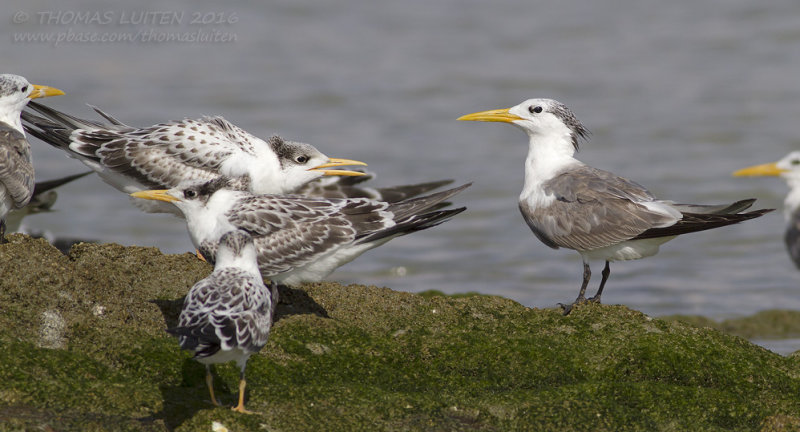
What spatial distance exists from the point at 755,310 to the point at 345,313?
5123mm

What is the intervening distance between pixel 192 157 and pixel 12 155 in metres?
1.38

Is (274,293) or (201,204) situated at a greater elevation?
(201,204)

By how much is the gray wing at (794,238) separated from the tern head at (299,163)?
4.72 meters

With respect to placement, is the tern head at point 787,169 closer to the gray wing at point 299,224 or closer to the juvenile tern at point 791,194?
the juvenile tern at point 791,194

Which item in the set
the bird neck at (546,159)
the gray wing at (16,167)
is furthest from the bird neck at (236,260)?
the bird neck at (546,159)

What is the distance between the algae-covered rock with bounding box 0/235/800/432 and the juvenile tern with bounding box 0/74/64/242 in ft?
4.15

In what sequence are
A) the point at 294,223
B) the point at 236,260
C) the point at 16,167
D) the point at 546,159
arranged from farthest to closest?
the point at 546,159, the point at 16,167, the point at 294,223, the point at 236,260

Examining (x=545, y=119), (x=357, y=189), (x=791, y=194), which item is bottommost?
(x=357, y=189)

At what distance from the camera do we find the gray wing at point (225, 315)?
14.1ft

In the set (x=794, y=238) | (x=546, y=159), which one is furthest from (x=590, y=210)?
(x=794, y=238)

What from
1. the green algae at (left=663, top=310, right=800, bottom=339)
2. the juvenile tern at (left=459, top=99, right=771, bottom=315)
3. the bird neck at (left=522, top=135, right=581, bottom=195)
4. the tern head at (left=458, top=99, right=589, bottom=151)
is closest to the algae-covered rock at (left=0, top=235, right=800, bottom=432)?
the juvenile tern at (left=459, top=99, right=771, bottom=315)

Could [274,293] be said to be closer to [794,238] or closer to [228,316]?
[228,316]

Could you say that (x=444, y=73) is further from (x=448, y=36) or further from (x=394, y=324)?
(x=394, y=324)

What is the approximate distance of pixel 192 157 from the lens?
7.67 metres
